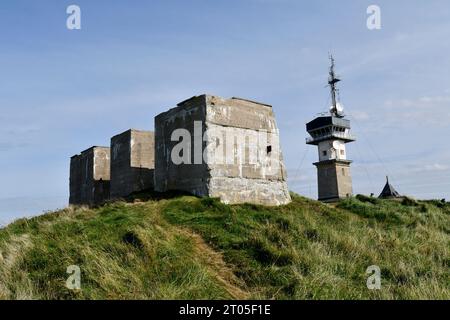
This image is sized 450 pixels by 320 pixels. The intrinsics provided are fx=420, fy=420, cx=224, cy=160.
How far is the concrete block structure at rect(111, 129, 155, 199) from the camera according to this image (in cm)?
1573

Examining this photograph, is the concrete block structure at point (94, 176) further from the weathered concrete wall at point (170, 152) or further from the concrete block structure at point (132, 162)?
the weathered concrete wall at point (170, 152)

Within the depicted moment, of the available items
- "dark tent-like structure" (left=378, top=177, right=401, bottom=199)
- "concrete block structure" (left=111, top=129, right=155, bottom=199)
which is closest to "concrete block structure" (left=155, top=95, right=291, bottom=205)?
"concrete block structure" (left=111, top=129, right=155, bottom=199)

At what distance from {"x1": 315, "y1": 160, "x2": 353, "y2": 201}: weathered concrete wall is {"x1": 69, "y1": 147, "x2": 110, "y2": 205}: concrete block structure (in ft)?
89.5

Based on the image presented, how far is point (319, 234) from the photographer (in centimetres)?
910

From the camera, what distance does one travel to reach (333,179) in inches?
1646

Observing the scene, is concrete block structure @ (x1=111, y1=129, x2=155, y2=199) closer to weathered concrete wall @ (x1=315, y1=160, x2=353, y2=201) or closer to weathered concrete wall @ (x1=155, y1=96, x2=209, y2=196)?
weathered concrete wall @ (x1=155, y1=96, x2=209, y2=196)

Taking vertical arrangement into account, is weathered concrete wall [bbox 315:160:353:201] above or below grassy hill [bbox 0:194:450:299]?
above

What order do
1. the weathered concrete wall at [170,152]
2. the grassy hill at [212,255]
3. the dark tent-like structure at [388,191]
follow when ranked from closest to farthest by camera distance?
the grassy hill at [212,255] → the weathered concrete wall at [170,152] → the dark tent-like structure at [388,191]

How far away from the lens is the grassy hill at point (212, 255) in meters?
6.30

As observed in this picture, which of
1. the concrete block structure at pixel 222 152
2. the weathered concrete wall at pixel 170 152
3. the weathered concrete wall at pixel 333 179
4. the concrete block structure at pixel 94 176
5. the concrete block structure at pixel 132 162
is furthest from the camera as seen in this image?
the weathered concrete wall at pixel 333 179

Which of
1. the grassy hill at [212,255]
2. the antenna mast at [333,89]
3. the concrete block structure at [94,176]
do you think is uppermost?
the antenna mast at [333,89]

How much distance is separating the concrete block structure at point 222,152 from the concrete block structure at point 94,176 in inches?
206

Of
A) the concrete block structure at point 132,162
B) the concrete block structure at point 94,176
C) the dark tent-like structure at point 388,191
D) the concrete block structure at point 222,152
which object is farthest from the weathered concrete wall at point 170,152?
the dark tent-like structure at point 388,191
